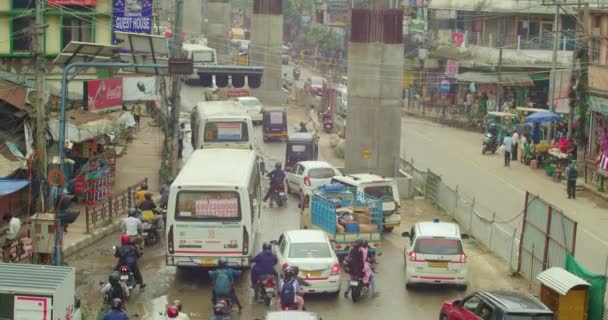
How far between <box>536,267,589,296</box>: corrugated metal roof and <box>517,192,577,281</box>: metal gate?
1673 mm

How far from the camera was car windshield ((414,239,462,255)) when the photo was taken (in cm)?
2330

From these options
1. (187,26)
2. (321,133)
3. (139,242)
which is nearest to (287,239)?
(139,242)

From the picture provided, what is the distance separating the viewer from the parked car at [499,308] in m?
17.1

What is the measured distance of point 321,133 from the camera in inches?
2276

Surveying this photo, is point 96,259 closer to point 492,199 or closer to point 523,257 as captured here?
point 523,257

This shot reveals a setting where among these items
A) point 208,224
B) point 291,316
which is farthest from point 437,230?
point 291,316

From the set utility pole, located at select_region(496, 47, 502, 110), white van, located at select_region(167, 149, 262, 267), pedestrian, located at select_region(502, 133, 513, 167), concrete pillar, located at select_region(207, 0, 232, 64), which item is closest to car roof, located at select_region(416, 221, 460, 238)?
white van, located at select_region(167, 149, 262, 267)

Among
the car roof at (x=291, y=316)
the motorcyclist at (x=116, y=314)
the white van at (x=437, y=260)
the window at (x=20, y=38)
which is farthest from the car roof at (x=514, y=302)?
the window at (x=20, y=38)

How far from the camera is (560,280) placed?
19.9 m

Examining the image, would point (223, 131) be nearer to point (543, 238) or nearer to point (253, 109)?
point (543, 238)

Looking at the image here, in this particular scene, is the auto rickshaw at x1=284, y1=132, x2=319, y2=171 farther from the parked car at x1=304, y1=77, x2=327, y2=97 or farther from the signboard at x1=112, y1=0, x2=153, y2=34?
the parked car at x1=304, y1=77, x2=327, y2=97

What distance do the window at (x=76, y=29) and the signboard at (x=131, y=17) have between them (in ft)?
3.22

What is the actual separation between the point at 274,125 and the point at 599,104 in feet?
57.5

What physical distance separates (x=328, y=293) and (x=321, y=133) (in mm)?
34944
